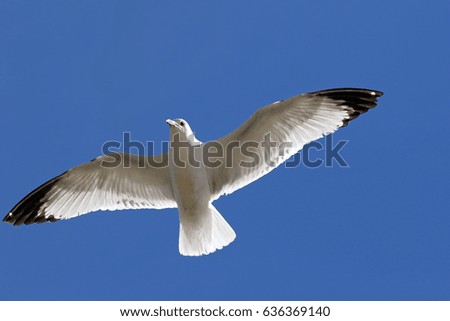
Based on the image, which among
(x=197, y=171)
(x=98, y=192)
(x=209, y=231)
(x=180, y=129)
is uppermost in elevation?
(x=180, y=129)

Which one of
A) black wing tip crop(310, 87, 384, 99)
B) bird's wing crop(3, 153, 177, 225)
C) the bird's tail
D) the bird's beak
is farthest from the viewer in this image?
bird's wing crop(3, 153, 177, 225)

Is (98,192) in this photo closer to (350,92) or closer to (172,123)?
(172,123)

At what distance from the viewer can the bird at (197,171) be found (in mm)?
7133

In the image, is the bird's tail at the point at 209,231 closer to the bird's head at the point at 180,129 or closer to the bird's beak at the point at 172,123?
the bird's head at the point at 180,129

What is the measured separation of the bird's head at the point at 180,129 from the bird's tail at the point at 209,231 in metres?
0.76

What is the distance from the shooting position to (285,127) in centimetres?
724

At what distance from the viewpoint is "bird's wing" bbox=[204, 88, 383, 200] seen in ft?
23.4

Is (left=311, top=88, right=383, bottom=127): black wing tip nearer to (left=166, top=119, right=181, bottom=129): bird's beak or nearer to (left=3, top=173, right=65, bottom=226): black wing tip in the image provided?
(left=166, top=119, right=181, bottom=129): bird's beak

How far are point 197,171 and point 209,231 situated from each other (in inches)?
23.9

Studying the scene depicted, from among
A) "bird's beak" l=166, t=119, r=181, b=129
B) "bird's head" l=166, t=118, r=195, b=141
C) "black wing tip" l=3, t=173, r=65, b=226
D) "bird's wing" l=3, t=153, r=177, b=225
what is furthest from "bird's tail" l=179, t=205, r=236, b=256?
"black wing tip" l=3, t=173, r=65, b=226

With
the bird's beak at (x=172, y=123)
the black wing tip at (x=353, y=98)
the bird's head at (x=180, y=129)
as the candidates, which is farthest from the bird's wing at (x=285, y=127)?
the bird's beak at (x=172, y=123)

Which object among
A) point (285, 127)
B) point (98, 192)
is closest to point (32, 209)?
point (98, 192)
